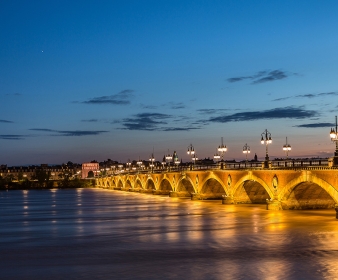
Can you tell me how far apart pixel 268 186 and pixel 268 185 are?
88mm

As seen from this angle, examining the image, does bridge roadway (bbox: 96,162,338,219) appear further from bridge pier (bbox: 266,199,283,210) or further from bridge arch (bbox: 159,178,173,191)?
bridge arch (bbox: 159,178,173,191)

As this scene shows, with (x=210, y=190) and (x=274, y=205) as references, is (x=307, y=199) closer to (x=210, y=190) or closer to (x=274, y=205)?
(x=274, y=205)

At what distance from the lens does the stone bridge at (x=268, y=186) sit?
A: 44.8 m

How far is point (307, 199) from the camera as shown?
52.0 metres

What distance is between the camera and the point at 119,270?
25.7m

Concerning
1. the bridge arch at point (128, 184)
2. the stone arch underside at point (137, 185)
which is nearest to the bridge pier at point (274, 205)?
the stone arch underside at point (137, 185)

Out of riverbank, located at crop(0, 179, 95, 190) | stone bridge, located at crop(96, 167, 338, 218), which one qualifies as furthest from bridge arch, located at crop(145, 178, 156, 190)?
riverbank, located at crop(0, 179, 95, 190)

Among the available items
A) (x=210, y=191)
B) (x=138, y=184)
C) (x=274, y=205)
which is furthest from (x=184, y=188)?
(x=138, y=184)

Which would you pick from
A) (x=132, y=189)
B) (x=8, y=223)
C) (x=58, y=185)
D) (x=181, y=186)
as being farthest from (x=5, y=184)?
(x=8, y=223)

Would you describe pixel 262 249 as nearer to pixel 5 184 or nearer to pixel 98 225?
pixel 98 225

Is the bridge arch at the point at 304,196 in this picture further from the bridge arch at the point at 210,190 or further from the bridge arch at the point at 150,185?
the bridge arch at the point at 150,185

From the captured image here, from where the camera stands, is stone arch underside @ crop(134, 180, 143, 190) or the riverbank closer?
stone arch underside @ crop(134, 180, 143, 190)

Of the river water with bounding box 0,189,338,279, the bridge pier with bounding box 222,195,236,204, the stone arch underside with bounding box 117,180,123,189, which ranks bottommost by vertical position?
the river water with bounding box 0,189,338,279

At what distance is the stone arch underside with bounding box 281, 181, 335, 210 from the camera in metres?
50.5
